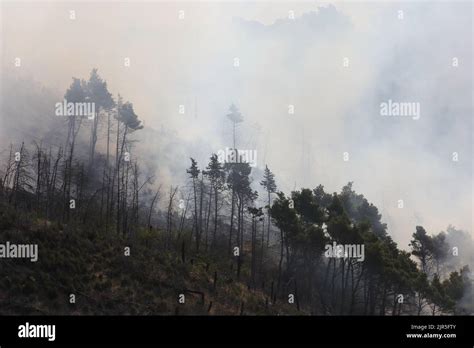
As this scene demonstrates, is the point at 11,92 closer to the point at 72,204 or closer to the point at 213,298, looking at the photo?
the point at 72,204

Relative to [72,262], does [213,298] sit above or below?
below

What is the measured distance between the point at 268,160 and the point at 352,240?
223 feet

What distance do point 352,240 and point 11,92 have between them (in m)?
85.0

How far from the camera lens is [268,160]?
102 meters

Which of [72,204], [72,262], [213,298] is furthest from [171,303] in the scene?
[72,204]
